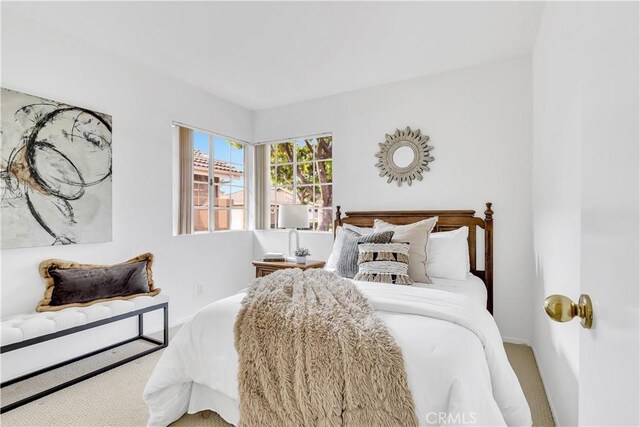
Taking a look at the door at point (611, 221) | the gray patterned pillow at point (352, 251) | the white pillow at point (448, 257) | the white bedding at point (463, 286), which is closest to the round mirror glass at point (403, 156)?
the white pillow at point (448, 257)

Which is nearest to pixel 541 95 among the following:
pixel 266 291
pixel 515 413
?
pixel 515 413

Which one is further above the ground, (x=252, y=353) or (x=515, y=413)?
(x=252, y=353)

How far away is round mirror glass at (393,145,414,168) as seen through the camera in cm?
348

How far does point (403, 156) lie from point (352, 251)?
135 cm

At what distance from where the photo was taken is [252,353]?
1.57m

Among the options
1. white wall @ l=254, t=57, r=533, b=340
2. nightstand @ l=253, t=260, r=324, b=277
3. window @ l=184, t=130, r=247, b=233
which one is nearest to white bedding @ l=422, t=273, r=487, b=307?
white wall @ l=254, t=57, r=533, b=340

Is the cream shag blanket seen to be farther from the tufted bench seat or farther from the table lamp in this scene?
the table lamp

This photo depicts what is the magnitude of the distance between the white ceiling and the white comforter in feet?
6.11

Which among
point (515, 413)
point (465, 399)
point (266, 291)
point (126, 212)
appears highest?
point (126, 212)

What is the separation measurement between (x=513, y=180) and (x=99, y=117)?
3595mm

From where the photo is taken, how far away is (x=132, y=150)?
308cm

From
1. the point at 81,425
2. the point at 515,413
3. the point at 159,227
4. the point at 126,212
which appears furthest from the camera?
the point at 159,227

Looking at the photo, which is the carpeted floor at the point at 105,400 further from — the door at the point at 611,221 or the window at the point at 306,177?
the window at the point at 306,177

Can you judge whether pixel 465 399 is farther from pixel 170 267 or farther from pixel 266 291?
pixel 170 267
